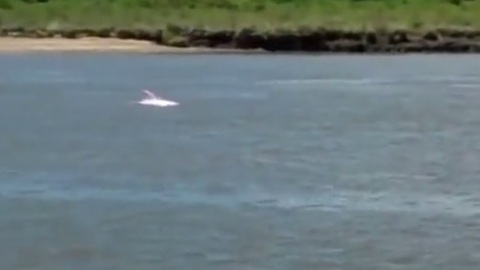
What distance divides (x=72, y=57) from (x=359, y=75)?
857 cm

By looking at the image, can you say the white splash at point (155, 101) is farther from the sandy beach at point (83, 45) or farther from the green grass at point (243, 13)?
the green grass at point (243, 13)

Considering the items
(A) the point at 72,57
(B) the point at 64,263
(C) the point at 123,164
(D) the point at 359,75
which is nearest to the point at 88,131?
(C) the point at 123,164

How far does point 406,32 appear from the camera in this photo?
57625 mm

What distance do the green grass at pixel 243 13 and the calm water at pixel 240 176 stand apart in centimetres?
1333

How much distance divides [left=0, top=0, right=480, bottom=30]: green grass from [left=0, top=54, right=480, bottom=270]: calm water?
13.3m

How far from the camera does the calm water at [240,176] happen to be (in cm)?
1909

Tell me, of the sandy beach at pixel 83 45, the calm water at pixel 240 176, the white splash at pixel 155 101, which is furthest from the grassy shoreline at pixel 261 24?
the white splash at pixel 155 101

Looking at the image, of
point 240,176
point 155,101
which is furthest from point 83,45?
point 240,176

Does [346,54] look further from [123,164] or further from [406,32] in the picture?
[123,164]

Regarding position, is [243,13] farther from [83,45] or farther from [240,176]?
[240,176]

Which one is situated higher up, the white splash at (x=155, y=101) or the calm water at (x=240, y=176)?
the calm water at (x=240, y=176)

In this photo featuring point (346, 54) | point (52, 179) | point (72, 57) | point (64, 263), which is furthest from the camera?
point (346, 54)

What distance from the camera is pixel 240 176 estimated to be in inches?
976

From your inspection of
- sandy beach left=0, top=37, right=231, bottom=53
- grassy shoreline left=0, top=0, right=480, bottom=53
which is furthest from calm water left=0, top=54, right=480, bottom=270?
grassy shoreline left=0, top=0, right=480, bottom=53
